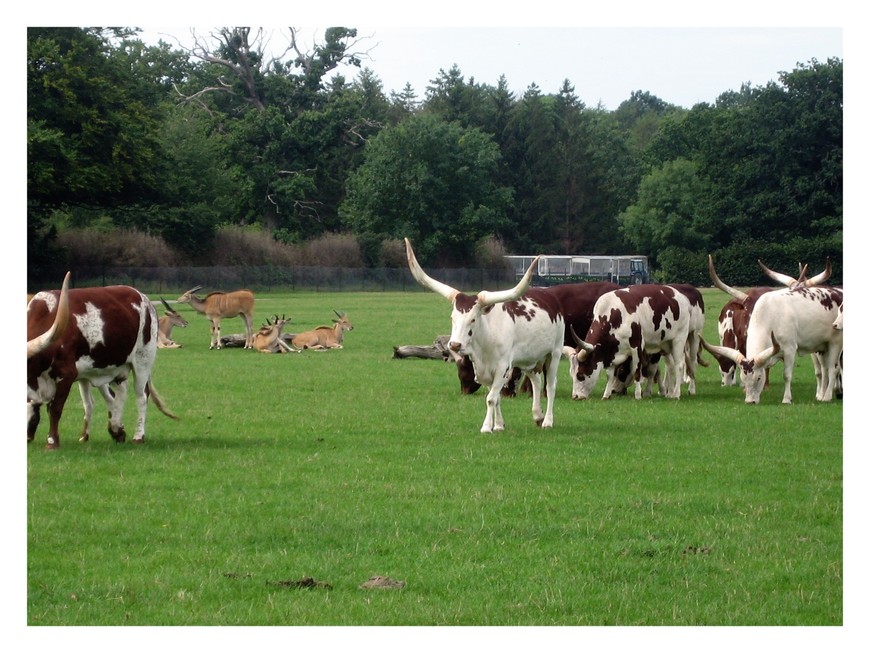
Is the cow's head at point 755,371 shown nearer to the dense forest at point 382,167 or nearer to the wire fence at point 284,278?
the dense forest at point 382,167

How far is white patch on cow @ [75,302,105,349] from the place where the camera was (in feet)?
38.9

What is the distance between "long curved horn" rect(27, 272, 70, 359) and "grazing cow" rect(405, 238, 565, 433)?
3.89 m

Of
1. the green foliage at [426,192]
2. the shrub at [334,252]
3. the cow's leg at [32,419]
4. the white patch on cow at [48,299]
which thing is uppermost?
the green foliage at [426,192]

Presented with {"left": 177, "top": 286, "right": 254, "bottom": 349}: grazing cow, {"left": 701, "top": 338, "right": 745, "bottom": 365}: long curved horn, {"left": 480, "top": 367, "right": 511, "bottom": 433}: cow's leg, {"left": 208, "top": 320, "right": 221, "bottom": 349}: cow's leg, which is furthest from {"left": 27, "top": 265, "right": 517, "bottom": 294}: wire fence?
{"left": 480, "top": 367, "right": 511, "bottom": 433}: cow's leg

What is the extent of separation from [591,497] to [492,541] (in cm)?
173

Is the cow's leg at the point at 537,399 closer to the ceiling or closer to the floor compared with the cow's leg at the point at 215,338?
closer to the floor

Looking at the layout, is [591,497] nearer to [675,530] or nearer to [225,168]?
[675,530]

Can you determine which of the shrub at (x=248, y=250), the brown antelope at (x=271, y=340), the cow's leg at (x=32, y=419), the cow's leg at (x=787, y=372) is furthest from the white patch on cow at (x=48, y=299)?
the shrub at (x=248, y=250)

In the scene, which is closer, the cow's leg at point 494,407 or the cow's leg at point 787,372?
the cow's leg at point 494,407

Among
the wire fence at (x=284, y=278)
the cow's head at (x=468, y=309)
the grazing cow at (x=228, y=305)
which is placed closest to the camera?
the cow's head at (x=468, y=309)

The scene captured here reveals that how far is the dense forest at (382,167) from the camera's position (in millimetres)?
33875

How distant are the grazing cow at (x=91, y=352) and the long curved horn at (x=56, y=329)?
0.16 m

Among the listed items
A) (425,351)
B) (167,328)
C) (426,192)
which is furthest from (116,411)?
(426,192)

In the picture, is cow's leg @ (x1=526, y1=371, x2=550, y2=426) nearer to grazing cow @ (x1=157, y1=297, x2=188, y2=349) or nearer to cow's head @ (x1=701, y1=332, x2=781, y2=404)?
cow's head @ (x1=701, y1=332, x2=781, y2=404)
